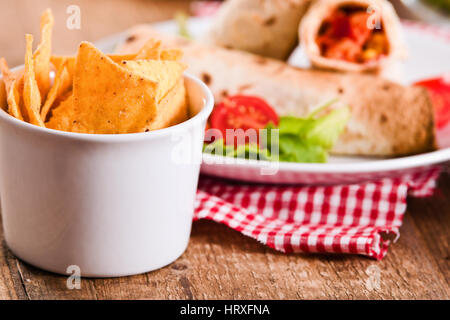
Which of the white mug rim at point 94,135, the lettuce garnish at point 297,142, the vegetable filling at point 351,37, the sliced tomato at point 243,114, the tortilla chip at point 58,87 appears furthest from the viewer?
the vegetable filling at point 351,37

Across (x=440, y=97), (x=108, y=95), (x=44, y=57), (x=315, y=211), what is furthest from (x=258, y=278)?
(x=440, y=97)

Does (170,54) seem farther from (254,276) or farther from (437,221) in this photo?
(437,221)

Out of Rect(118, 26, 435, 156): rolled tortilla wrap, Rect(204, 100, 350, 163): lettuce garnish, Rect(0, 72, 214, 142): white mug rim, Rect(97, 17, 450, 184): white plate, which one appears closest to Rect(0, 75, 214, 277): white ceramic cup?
Rect(0, 72, 214, 142): white mug rim

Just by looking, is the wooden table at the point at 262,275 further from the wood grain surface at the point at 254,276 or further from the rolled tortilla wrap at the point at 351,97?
the rolled tortilla wrap at the point at 351,97

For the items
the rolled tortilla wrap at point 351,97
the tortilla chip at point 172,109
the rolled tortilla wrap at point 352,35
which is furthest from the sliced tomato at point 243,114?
the tortilla chip at point 172,109

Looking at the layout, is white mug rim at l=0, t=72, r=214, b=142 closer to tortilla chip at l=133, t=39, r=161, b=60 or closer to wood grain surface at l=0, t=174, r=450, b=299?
tortilla chip at l=133, t=39, r=161, b=60
